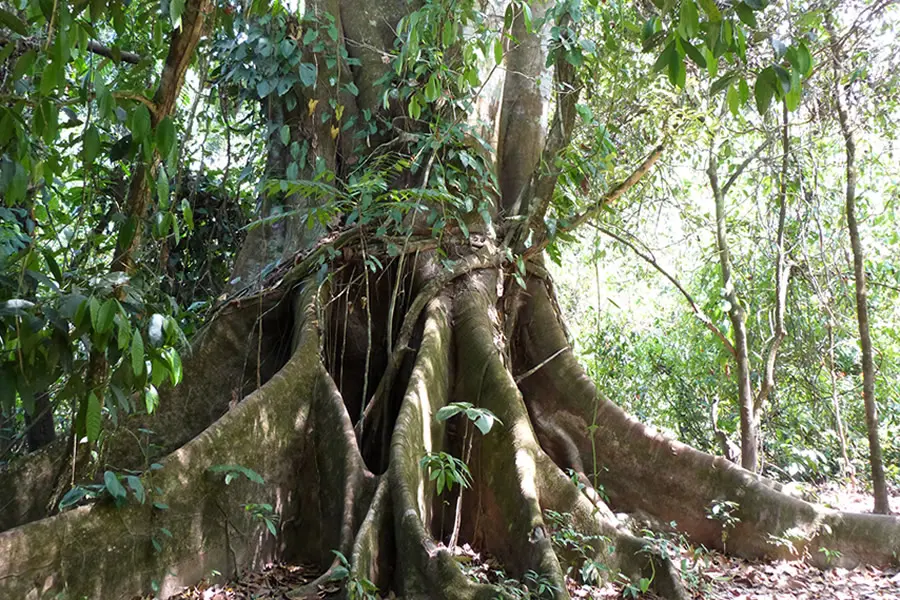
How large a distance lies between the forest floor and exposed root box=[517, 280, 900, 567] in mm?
102

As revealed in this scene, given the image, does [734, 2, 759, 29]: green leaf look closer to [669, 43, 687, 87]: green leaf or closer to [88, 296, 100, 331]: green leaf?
[669, 43, 687, 87]: green leaf

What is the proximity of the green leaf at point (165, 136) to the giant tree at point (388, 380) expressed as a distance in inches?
0.5

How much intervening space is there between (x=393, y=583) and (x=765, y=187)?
4.96m

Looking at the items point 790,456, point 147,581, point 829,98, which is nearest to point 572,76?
point 829,98

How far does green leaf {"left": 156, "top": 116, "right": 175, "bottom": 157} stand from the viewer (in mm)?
2510

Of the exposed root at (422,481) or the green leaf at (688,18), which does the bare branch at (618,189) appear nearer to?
the exposed root at (422,481)

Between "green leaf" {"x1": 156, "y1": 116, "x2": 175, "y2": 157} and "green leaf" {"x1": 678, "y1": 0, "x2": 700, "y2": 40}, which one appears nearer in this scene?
"green leaf" {"x1": 678, "y1": 0, "x2": 700, "y2": 40}

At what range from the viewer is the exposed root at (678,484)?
4.57 metres

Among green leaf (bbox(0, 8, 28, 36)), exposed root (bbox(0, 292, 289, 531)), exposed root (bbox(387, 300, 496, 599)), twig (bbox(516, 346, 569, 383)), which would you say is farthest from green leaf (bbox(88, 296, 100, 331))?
twig (bbox(516, 346, 569, 383))

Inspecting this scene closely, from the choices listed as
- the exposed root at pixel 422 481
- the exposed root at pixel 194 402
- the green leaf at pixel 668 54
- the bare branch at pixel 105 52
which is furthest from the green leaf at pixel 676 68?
the exposed root at pixel 194 402

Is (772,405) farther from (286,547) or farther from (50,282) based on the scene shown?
(50,282)

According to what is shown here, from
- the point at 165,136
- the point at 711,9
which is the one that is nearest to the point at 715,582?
the point at 711,9

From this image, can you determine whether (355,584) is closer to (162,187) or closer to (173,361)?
(173,361)

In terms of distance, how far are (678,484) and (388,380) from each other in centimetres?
200
